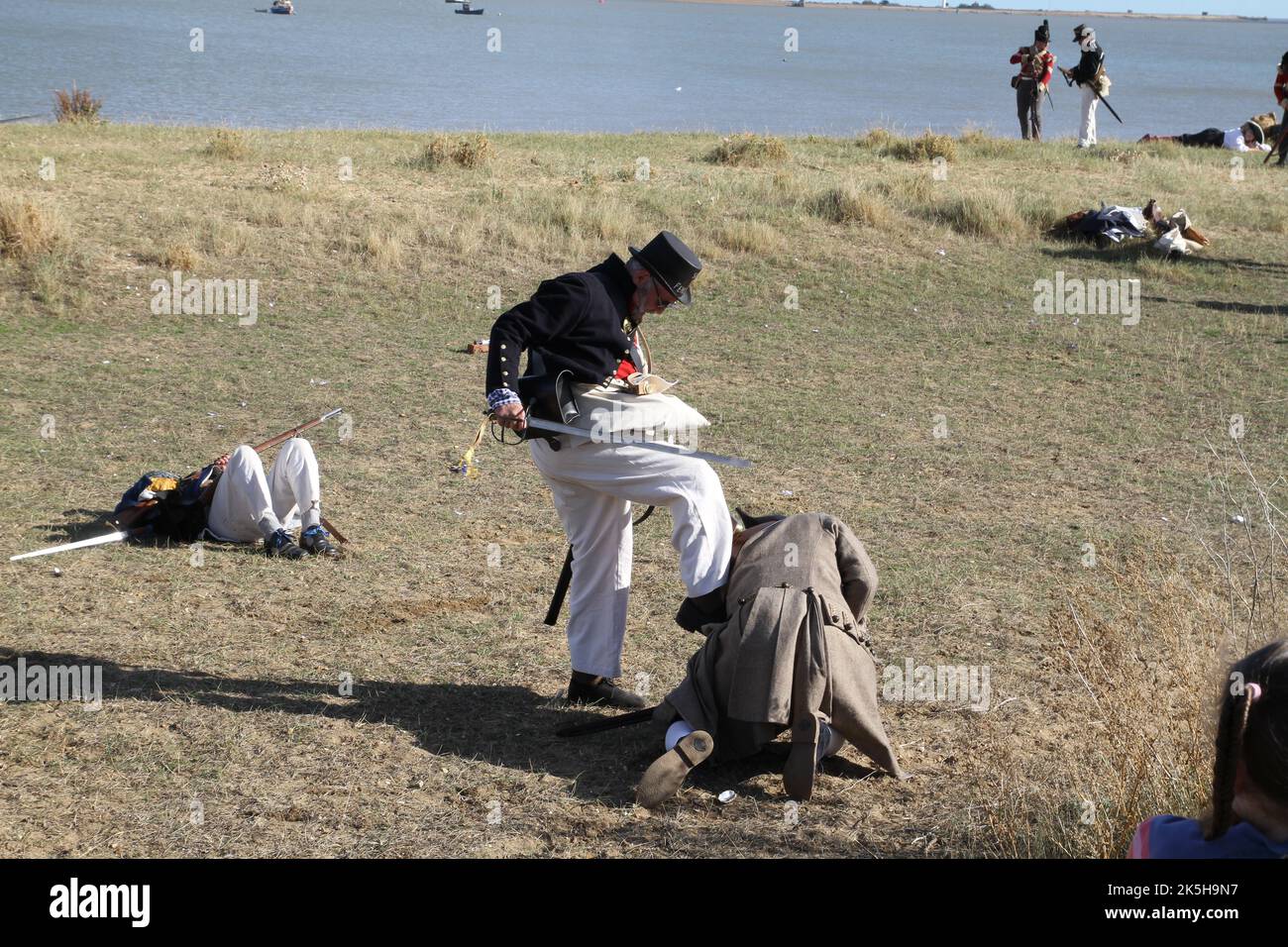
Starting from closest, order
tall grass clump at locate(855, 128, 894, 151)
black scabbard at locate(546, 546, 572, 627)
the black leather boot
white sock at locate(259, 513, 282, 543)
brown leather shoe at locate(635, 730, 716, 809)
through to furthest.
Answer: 1. brown leather shoe at locate(635, 730, 716, 809)
2. the black leather boot
3. black scabbard at locate(546, 546, 572, 627)
4. white sock at locate(259, 513, 282, 543)
5. tall grass clump at locate(855, 128, 894, 151)

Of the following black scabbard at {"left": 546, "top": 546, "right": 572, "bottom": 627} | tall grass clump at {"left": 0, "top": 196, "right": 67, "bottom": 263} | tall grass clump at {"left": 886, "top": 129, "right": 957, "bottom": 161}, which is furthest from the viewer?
tall grass clump at {"left": 886, "top": 129, "right": 957, "bottom": 161}

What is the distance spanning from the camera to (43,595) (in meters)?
6.36

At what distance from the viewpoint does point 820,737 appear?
4.72m

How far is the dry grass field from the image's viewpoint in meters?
4.57

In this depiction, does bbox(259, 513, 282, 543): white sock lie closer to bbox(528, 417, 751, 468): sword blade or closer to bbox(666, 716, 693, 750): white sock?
bbox(528, 417, 751, 468): sword blade

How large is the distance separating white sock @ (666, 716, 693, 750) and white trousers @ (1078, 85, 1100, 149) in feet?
62.9

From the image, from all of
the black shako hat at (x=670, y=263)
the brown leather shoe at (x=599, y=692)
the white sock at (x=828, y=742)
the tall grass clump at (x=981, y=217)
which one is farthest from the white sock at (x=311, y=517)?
the tall grass clump at (x=981, y=217)

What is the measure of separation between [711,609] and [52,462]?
5.31 meters

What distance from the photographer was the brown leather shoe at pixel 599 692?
212 inches

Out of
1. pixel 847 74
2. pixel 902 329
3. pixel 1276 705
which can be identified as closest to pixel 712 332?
pixel 902 329

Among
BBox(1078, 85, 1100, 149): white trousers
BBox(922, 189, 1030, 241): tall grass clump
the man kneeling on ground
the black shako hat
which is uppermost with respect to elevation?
BBox(1078, 85, 1100, 149): white trousers

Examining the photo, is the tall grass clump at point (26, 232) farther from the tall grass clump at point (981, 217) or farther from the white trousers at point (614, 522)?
the tall grass clump at point (981, 217)

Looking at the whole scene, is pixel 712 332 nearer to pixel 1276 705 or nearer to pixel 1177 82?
pixel 1276 705

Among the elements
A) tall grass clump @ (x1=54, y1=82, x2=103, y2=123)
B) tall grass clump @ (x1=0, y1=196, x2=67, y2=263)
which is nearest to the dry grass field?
tall grass clump @ (x1=0, y1=196, x2=67, y2=263)
